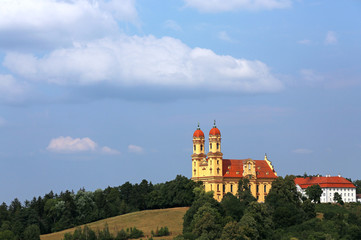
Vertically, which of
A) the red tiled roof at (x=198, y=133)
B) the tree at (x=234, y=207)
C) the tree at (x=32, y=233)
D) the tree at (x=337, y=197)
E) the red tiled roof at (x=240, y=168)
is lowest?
the tree at (x=32, y=233)

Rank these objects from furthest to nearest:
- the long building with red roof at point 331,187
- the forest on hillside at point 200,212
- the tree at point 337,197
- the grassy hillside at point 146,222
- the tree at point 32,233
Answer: the long building with red roof at point 331,187 < the tree at point 337,197 < the grassy hillside at point 146,222 < the tree at point 32,233 < the forest on hillside at point 200,212

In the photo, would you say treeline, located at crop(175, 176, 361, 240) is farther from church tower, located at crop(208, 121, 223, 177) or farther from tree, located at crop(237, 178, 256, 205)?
church tower, located at crop(208, 121, 223, 177)

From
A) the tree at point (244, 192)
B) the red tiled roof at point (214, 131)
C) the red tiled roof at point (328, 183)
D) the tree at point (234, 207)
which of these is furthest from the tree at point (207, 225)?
the red tiled roof at point (328, 183)

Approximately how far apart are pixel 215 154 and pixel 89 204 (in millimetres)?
26799

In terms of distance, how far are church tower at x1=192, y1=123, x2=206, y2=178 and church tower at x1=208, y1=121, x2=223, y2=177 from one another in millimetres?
3363

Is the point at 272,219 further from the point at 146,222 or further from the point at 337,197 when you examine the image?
the point at 337,197

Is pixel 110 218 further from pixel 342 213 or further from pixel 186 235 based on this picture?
pixel 342 213

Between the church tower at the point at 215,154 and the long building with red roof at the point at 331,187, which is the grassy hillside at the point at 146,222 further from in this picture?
the long building with red roof at the point at 331,187

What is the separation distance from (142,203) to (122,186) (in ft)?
20.4

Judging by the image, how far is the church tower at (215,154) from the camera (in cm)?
12600

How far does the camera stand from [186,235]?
9612 centimetres

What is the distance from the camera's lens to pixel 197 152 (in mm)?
129875

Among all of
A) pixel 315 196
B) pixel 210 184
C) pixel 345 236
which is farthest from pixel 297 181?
pixel 345 236

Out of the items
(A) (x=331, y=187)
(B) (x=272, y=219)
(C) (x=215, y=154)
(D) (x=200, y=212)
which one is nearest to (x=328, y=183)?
(A) (x=331, y=187)
